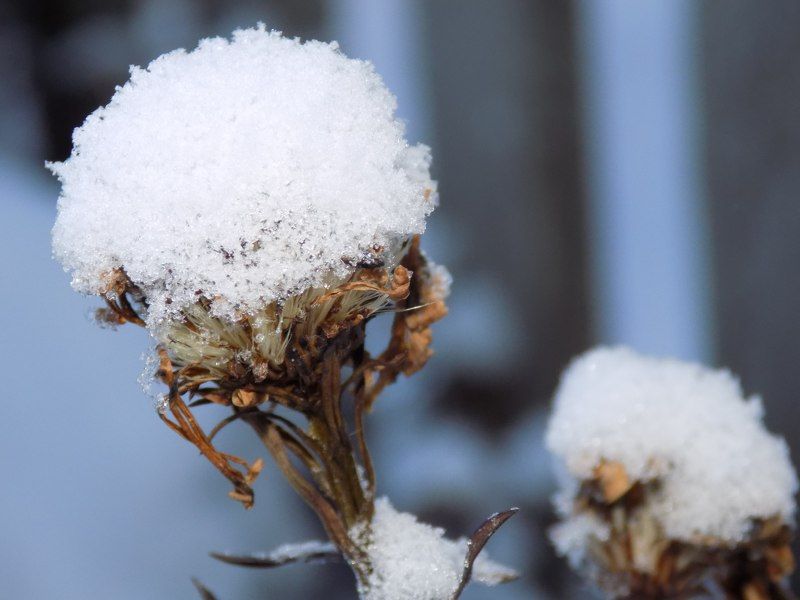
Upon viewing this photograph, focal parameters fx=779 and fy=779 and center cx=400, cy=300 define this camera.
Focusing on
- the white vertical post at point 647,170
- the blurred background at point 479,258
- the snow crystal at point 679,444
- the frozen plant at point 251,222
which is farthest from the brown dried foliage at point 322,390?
the white vertical post at point 647,170

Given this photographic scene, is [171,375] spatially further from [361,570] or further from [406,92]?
[406,92]

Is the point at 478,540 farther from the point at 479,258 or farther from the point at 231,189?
the point at 479,258

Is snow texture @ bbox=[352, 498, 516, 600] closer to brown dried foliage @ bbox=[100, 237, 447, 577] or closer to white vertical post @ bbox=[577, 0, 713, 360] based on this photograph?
brown dried foliage @ bbox=[100, 237, 447, 577]

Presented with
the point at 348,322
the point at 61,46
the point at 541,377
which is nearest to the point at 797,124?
the point at 541,377

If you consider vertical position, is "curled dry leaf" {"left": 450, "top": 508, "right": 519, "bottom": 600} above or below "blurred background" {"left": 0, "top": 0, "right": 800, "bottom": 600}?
below

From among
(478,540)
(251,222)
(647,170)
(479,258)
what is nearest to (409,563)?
(478,540)

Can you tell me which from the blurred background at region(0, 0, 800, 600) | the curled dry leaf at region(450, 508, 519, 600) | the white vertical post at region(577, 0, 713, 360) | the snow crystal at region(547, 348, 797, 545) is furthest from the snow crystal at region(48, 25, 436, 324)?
the white vertical post at region(577, 0, 713, 360)
